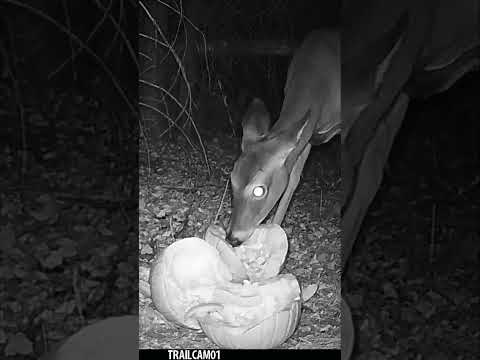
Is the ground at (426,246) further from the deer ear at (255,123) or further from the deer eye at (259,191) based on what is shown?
the deer ear at (255,123)

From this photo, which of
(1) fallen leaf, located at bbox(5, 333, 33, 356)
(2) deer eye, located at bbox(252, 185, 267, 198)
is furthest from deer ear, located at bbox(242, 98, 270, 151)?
(1) fallen leaf, located at bbox(5, 333, 33, 356)

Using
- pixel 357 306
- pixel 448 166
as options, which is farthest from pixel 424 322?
pixel 448 166

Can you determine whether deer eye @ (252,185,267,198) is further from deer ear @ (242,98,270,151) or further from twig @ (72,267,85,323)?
twig @ (72,267,85,323)

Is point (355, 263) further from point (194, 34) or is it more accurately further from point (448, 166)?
point (194, 34)

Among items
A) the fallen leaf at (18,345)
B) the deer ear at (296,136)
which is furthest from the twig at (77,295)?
Result: the deer ear at (296,136)

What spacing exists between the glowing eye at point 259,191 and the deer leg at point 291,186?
0.07m

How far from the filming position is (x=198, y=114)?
7.80 feet

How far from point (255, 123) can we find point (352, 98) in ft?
1.25

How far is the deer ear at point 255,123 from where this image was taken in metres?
2.39

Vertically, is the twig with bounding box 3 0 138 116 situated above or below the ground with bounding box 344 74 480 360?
above

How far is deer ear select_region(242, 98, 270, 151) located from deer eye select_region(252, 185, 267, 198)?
15 cm

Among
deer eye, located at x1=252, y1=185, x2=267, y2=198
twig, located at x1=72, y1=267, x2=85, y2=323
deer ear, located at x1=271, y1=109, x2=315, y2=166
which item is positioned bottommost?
twig, located at x1=72, y1=267, x2=85, y2=323

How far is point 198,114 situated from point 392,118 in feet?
2.44

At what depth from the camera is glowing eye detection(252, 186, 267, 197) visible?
241 centimetres
